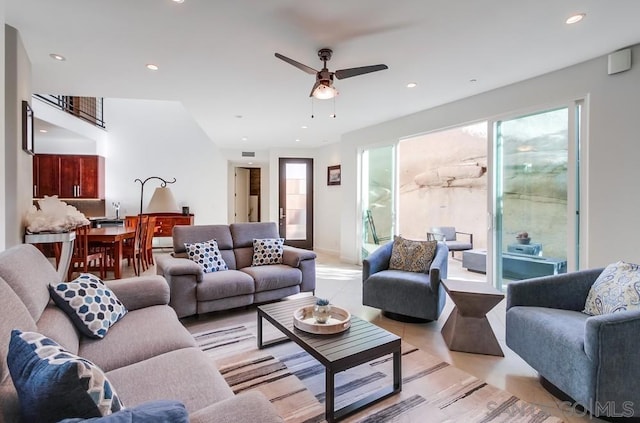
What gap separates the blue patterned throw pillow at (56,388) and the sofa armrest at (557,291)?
2479 millimetres

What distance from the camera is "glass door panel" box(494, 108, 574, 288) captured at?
3.38m

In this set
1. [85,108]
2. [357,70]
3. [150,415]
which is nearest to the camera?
[150,415]

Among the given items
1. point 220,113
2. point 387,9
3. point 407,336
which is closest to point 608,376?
point 407,336

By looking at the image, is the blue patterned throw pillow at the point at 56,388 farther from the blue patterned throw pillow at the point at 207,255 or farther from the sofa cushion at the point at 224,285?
the blue patterned throw pillow at the point at 207,255

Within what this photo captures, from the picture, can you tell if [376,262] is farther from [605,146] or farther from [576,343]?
[605,146]

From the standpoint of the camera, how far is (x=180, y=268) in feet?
10.0

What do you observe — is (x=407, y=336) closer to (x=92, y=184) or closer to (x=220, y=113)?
(x=220, y=113)

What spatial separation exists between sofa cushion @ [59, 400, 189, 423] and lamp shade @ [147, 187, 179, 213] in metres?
6.83

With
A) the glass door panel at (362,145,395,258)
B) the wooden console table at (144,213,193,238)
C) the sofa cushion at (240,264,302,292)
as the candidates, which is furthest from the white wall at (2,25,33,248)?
the glass door panel at (362,145,395,258)

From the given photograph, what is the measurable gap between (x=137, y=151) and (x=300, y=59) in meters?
6.13

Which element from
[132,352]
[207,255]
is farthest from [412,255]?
[132,352]

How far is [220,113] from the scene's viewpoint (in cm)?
477

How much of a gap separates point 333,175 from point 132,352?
5.94m

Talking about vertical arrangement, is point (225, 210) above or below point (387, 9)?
below
